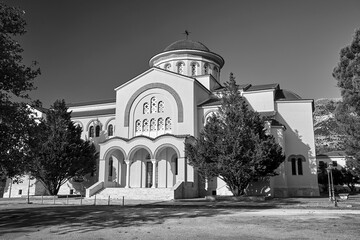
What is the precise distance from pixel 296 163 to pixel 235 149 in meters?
10.8

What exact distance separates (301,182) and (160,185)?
13.7 meters

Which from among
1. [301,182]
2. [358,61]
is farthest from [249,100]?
[358,61]

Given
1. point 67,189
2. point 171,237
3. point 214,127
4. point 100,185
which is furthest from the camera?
point 67,189

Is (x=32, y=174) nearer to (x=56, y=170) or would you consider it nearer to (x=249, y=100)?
(x=56, y=170)

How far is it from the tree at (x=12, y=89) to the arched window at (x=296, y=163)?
2562cm

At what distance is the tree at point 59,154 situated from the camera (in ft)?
108

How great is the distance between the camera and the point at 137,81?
120ft

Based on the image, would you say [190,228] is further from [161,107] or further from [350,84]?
[161,107]

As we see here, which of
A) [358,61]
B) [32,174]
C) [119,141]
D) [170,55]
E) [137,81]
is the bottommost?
[32,174]

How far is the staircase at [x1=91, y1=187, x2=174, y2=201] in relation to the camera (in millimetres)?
27636

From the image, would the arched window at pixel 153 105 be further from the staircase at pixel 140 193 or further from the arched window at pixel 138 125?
the staircase at pixel 140 193

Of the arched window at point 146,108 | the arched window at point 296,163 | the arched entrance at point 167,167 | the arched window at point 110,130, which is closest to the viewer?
the arched entrance at point 167,167

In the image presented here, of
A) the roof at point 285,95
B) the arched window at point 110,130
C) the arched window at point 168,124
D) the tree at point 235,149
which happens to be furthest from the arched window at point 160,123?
the roof at point 285,95

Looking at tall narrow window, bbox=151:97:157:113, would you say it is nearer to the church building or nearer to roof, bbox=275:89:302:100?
the church building
